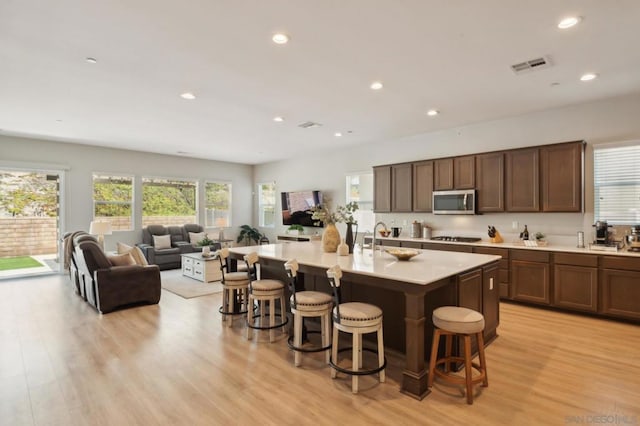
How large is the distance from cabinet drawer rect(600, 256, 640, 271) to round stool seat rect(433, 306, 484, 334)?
108 inches

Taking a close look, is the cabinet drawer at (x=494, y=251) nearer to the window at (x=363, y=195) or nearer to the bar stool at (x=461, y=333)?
the window at (x=363, y=195)

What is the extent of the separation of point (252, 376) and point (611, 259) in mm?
4406

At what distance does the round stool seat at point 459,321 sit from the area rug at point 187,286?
411 cm

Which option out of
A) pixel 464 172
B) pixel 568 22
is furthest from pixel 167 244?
pixel 568 22

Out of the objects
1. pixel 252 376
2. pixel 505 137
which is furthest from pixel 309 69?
pixel 505 137

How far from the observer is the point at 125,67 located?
3512 millimetres

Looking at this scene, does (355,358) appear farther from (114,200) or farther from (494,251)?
(114,200)

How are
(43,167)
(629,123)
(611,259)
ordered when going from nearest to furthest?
(611,259), (629,123), (43,167)

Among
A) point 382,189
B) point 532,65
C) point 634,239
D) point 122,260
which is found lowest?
point 122,260

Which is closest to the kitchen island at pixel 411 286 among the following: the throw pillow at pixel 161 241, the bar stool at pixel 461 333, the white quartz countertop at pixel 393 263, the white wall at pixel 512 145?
the white quartz countertop at pixel 393 263

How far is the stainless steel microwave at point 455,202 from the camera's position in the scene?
18.3ft

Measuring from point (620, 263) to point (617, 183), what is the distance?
1.18 metres

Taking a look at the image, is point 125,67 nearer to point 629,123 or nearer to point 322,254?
point 322,254

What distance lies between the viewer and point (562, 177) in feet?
15.5
